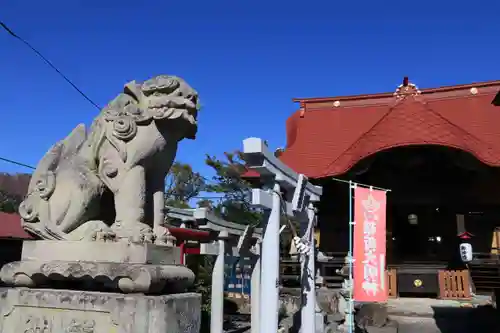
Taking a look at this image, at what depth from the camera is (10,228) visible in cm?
1346

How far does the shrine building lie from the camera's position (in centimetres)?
1191

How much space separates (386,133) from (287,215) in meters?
7.00

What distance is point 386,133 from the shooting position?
12.1 metres

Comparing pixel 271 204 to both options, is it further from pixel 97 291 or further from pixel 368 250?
pixel 97 291

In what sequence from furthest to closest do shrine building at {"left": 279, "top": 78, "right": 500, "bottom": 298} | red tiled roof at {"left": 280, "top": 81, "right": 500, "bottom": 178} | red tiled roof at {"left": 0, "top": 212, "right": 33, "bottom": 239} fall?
1. red tiled roof at {"left": 0, "top": 212, "right": 33, "bottom": 239}
2. shrine building at {"left": 279, "top": 78, "right": 500, "bottom": 298}
3. red tiled roof at {"left": 280, "top": 81, "right": 500, "bottom": 178}

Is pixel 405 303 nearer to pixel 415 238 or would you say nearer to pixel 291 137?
pixel 415 238

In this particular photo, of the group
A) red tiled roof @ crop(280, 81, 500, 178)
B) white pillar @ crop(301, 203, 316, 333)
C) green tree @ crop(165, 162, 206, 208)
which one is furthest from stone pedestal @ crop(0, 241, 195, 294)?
green tree @ crop(165, 162, 206, 208)

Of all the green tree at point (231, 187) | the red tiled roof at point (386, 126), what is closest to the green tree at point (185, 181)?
the green tree at point (231, 187)

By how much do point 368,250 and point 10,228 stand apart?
35.9 feet

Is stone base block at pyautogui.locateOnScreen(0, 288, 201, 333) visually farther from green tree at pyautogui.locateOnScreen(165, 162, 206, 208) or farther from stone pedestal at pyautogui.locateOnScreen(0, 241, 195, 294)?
green tree at pyautogui.locateOnScreen(165, 162, 206, 208)

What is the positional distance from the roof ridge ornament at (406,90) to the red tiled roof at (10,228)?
1188cm

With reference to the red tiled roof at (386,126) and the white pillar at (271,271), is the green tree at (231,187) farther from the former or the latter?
the white pillar at (271,271)

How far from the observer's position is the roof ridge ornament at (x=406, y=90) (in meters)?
13.8

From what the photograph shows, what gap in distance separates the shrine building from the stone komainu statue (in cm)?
936
